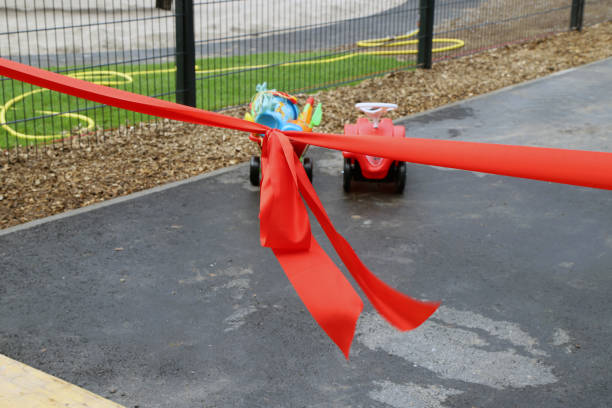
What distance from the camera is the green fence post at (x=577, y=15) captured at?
43.4 ft

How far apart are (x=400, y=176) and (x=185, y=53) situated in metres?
3.19

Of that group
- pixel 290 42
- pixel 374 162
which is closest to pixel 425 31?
pixel 290 42

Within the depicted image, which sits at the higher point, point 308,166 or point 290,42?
point 290,42

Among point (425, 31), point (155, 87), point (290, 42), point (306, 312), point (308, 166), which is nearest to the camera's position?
point (306, 312)

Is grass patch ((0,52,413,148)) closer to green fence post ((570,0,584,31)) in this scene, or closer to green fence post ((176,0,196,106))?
green fence post ((176,0,196,106))

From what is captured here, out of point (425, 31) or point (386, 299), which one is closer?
point (386, 299)

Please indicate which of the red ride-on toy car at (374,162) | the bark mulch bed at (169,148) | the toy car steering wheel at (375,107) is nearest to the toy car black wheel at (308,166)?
the red ride-on toy car at (374,162)

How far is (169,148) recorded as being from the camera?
7477 mm

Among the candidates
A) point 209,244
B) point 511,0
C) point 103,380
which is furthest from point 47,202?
point 511,0

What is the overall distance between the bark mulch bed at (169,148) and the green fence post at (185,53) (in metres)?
0.37

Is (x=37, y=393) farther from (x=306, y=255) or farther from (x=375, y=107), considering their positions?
(x=375, y=107)

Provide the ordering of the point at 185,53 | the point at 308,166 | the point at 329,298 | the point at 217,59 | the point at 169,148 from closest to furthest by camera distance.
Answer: the point at 329,298, the point at 308,166, the point at 169,148, the point at 185,53, the point at 217,59

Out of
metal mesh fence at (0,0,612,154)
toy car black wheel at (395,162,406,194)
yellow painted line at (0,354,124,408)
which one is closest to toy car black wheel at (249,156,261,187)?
toy car black wheel at (395,162,406,194)

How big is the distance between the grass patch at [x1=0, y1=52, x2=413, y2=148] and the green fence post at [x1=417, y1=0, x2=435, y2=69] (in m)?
0.45
